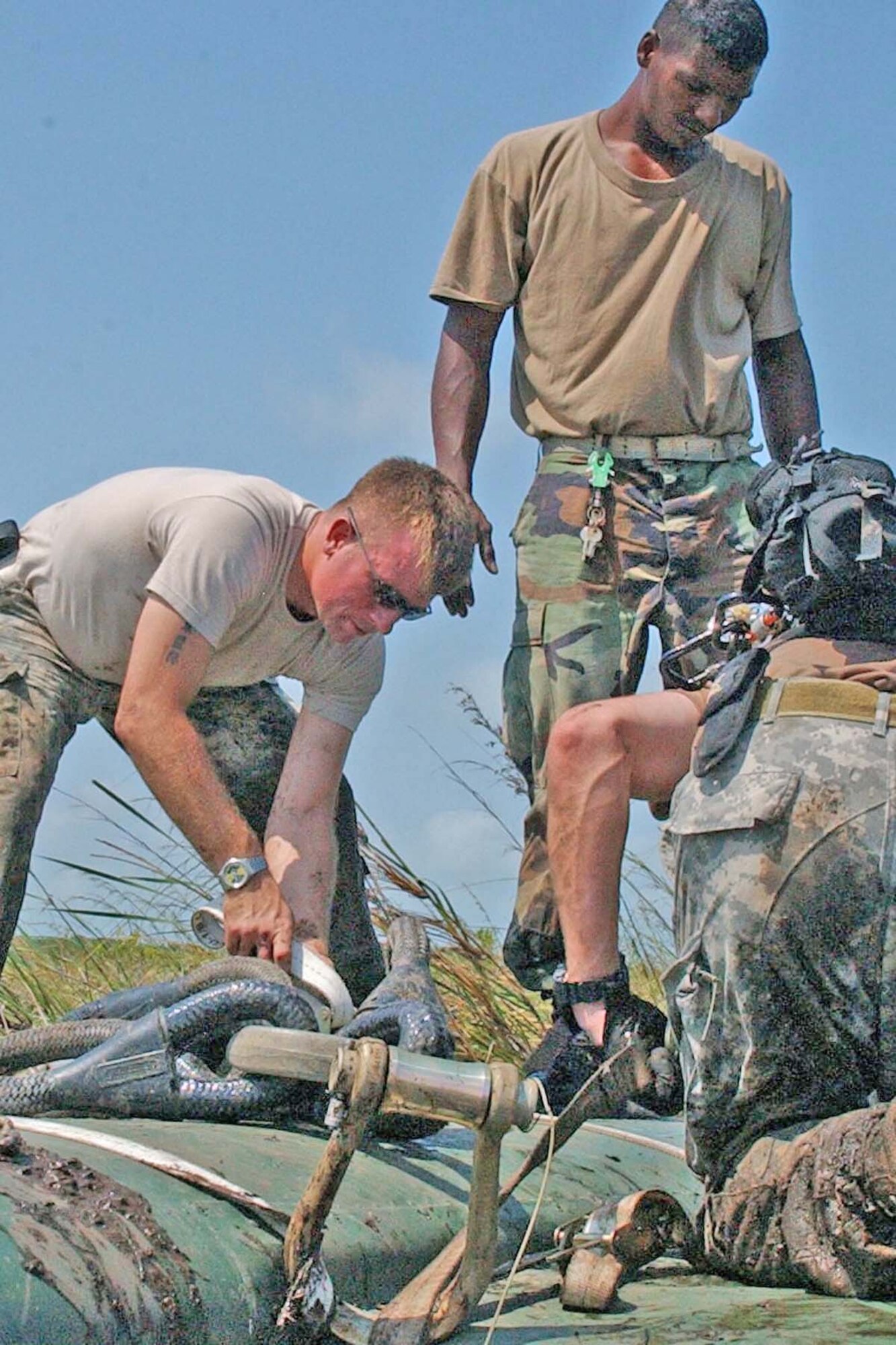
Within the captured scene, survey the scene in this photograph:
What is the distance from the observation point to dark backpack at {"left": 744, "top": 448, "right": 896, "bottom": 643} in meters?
2.96

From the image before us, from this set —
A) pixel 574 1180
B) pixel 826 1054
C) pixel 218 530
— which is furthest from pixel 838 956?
pixel 218 530

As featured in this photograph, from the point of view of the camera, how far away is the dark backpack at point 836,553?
296 cm

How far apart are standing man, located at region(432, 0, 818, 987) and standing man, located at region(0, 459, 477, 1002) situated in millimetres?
508

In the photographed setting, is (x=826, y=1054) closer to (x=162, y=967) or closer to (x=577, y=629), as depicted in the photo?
A: (x=577, y=629)

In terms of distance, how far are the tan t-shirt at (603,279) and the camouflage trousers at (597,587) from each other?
163mm

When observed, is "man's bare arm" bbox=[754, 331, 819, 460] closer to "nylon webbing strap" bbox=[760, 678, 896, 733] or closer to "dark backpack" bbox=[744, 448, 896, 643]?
"dark backpack" bbox=[744, 448, 896, 643]

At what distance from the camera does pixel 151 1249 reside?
2.20 meters

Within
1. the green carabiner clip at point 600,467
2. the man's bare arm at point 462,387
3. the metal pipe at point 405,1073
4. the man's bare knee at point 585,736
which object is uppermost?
the man's bare arm at point 462,387

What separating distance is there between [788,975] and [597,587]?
6.54 feet

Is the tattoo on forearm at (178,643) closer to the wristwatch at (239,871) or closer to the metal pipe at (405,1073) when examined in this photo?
the wristwatch at (239,871)

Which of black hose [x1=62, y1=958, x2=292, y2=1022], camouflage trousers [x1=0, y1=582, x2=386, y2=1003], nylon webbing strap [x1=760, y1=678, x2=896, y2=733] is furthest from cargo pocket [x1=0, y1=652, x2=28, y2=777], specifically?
nylon webbing strap [x1=760, y1=678, x2=896, y2=733]

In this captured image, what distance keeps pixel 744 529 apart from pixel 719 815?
2054 mm

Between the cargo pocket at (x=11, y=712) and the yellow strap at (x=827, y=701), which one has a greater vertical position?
the yellow strap at (x=827, y=701)

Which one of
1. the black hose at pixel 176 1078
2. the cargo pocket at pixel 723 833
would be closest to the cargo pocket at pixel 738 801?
the cargo pocket at pixel 723 833
